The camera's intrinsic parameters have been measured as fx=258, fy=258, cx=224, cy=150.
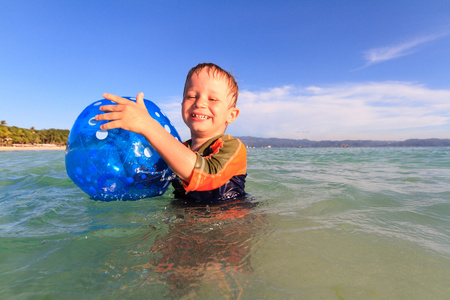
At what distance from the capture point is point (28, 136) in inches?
2469

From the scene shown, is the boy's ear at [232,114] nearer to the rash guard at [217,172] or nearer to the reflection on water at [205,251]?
the rash guard at [217,172]

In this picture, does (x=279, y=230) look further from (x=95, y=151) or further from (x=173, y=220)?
(x=95, y=151)

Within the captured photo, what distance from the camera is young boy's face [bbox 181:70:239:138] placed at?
2.82 m

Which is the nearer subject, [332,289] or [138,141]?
[332,289]

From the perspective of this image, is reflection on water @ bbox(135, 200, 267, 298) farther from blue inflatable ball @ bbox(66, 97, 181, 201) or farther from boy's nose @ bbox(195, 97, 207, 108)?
boy's nose @ bbox(195, 97, 207, 108)

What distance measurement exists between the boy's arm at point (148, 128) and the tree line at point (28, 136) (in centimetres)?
7185

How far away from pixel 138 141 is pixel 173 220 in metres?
0.92

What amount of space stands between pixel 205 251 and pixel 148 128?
99 cm

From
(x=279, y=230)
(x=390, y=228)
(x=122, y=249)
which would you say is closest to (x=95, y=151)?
(x=122, y=249)

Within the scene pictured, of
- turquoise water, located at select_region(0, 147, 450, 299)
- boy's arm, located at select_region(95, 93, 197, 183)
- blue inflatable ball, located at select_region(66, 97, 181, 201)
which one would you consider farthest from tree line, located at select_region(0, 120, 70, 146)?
boy's arm, located at select_region(95, 93, 197, 183)

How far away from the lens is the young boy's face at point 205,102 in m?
2.82

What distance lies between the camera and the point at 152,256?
179 centimetres

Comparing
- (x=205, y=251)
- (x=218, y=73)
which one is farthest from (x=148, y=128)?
(x=218, y=73)

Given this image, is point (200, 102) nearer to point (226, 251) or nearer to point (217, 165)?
point (217, 165)
